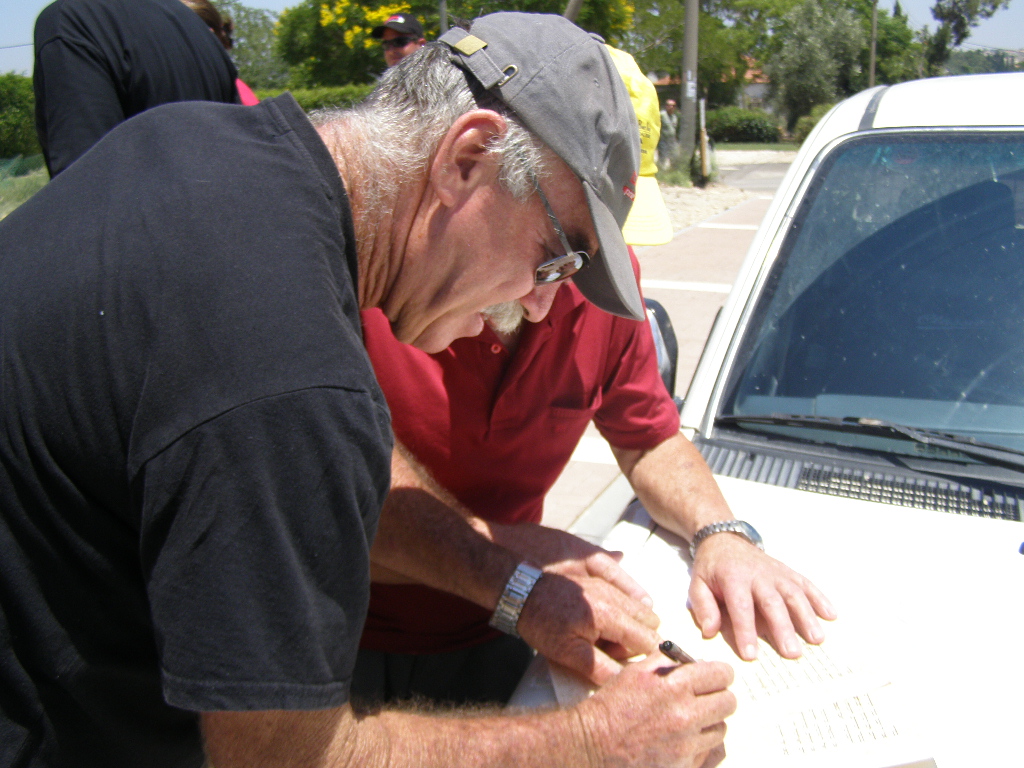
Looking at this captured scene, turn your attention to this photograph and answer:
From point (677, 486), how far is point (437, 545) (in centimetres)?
55

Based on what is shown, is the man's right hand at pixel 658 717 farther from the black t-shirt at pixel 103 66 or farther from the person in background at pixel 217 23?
the person in background at pixel 217 23

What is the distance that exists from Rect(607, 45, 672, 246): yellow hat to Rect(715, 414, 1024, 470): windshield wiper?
0.72 meters

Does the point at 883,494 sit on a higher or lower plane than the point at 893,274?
lower

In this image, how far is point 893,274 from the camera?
6.82 feet

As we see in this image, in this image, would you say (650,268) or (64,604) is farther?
(650,268)

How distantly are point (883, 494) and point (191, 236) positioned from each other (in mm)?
1444

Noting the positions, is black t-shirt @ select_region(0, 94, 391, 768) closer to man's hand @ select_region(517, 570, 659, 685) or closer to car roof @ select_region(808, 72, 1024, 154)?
man's hand @ select_region(517, 570, 659, 685)

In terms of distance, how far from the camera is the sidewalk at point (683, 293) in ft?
13.7

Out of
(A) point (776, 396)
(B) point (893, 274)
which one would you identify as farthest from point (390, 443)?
(B) point (893, 274)

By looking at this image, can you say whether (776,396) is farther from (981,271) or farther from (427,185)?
(427,185)

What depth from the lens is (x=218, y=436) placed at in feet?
2.58

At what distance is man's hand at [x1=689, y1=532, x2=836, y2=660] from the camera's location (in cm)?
142

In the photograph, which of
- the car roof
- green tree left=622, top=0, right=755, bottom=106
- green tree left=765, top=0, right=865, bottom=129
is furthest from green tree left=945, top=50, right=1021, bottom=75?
green tree left=622, top=0, right=755, bottom=106

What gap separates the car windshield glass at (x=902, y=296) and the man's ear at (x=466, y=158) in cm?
109
